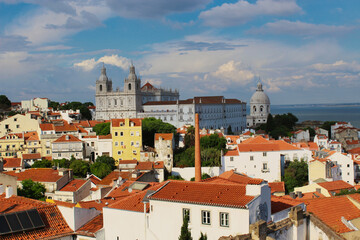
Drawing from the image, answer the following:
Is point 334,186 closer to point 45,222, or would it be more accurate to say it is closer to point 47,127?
point 45,222

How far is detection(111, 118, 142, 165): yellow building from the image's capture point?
45.8 meters

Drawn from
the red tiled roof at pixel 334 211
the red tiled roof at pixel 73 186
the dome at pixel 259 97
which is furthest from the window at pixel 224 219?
the dome at pixel 259 97

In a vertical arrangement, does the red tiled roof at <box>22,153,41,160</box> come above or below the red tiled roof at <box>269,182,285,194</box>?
above

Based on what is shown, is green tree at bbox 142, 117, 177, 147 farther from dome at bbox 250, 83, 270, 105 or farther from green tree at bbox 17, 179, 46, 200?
dome at bbox 250, 83, 270, 105

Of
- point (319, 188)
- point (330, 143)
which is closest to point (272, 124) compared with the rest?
point (330, 143)

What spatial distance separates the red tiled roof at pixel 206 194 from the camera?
45.3 feet

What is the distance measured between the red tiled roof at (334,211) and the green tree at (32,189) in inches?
798

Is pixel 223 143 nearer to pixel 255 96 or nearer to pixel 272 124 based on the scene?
pixel 272 124

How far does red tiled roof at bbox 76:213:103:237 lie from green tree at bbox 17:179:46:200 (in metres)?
16.8

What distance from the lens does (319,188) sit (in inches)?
1161

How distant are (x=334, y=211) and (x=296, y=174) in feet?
73.5

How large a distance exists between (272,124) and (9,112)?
48.0 meters

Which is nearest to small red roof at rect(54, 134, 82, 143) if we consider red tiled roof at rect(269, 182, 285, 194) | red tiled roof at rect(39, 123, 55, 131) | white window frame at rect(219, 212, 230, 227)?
red tiled roof at rect(39, 123, 55, 131)

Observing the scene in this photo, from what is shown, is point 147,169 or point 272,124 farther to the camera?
point 272,124
